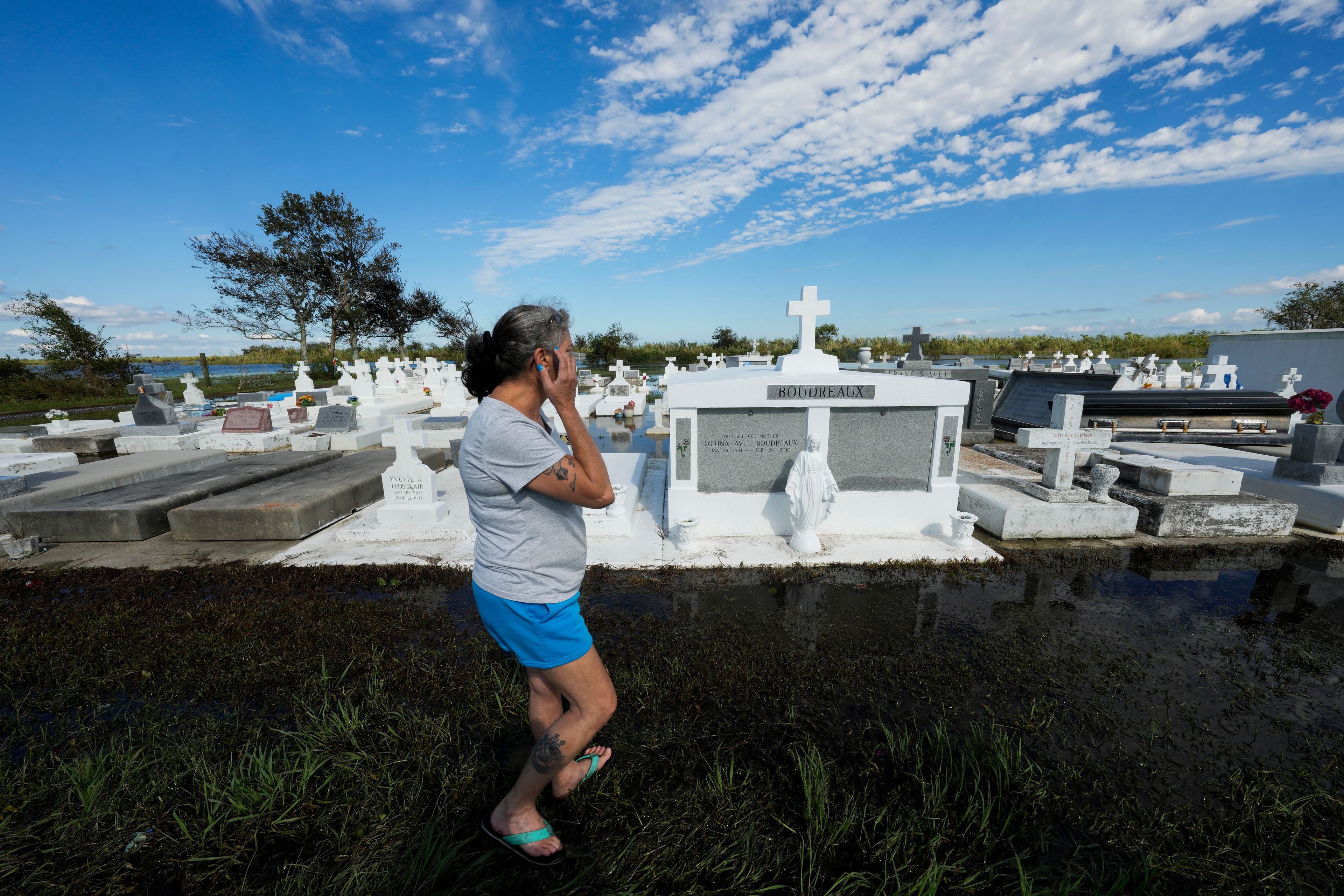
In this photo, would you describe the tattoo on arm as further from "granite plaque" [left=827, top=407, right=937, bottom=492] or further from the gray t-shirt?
"granite plaque" [left=827, top=407, right=937, bottom=492]

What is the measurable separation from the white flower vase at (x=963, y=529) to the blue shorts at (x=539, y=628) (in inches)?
178

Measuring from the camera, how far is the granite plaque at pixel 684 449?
5.23 m

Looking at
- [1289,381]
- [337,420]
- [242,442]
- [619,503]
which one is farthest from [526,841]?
[1289,381]

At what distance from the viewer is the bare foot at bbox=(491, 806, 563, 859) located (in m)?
1.86

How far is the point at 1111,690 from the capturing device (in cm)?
295

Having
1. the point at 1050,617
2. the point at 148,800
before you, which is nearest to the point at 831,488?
the point at 1050,617

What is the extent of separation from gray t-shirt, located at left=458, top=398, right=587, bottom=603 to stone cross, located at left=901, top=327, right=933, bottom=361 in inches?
534

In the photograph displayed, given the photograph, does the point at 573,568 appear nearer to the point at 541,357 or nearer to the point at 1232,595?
the point at 541,357

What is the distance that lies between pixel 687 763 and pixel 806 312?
445cm

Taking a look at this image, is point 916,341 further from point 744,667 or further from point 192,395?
point 192,395

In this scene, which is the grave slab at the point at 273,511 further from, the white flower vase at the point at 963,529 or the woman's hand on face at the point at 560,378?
the white flower vase at the point at 963,529

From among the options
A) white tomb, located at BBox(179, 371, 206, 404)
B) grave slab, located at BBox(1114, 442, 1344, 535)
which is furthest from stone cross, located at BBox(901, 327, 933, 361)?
white tomb, located at BBox(179, 371, 206, 404)

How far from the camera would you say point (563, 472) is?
1.60 metres

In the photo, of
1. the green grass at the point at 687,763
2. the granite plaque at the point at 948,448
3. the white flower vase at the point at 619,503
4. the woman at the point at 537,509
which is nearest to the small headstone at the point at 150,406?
the green grass at the point at 687,763
